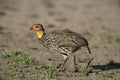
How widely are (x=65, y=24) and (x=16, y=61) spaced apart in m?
7.31

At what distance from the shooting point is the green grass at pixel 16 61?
9.96m

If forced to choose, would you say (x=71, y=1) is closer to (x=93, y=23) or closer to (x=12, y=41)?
(x=93, y=23)

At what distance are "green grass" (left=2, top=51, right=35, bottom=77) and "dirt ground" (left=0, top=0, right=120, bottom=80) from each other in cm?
24

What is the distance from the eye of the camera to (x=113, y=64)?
38.3ft

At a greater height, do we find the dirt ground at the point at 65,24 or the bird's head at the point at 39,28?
the bird's head at the point at 39,28

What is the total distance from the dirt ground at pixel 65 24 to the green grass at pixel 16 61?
0.78 ft

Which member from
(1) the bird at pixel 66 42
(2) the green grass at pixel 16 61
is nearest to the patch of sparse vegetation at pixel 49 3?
(2) the green grass at pixel 16 61

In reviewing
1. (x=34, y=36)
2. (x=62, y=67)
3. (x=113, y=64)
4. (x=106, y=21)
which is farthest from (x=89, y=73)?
(x=106, y=21)

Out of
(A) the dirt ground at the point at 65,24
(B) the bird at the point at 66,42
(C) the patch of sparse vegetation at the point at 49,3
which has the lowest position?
(C) the patch of sparse vegetation at the point at 49,3

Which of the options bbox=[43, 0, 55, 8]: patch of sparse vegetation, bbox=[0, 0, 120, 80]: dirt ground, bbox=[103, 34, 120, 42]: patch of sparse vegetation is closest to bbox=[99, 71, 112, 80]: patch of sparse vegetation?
bbox=[0, 0, 120, 80]: dirt ground

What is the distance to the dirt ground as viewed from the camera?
12.1m

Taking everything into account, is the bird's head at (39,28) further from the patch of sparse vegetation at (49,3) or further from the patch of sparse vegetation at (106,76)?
the patch of sparse vegetation at (49,3)

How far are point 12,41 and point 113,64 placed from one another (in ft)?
11.4

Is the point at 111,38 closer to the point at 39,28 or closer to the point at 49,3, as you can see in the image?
the point at 39,28
